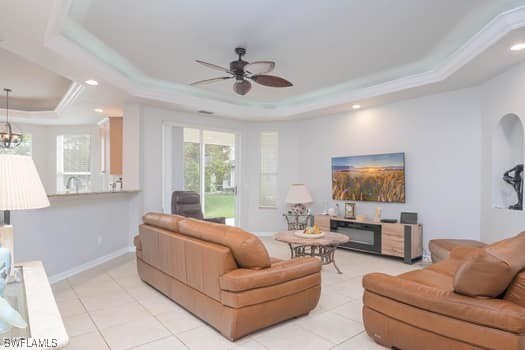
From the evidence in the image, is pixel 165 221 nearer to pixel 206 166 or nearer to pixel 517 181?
pixel 206 166

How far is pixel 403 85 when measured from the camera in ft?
15.3

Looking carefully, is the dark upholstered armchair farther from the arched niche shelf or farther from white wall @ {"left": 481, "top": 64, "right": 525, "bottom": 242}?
the arched niche shelf

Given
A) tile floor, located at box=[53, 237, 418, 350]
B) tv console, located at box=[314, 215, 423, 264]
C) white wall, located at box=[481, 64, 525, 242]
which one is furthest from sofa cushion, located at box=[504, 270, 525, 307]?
tv console, located at box=[314, 215, 423, 264]

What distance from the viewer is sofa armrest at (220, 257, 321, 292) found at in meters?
2.34

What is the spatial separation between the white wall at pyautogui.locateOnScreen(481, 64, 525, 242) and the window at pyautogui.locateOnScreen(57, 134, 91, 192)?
8.53 meters

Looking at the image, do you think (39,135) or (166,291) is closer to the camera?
(166,291)

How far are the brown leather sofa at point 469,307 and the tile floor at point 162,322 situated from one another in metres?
0.42

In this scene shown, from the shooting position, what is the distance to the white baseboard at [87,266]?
3885mm

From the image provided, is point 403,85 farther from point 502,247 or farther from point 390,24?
point 502,247

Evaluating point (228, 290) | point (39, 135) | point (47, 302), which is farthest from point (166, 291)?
point (39, 135)

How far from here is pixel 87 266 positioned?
175 inches

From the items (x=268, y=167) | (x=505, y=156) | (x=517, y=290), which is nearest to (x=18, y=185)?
(x=517, y=290)

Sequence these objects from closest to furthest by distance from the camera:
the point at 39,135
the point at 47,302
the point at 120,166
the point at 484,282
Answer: the point at 47,302 → the point at 484,282 → the point at 120,166 → the point at 39,135

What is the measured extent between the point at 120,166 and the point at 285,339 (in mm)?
4993
